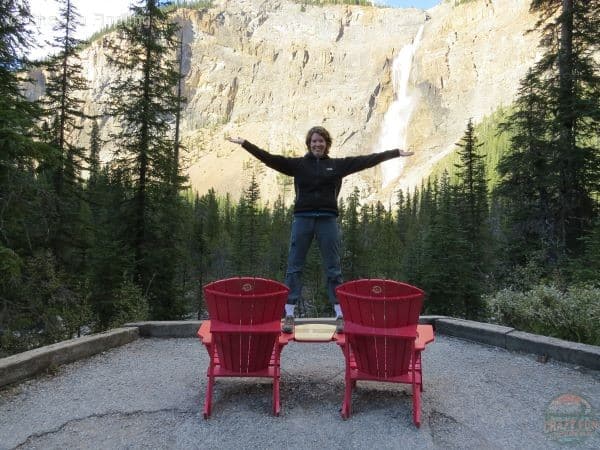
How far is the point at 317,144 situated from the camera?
5.20 meters

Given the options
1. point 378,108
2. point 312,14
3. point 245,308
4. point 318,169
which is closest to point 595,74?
point 318,169

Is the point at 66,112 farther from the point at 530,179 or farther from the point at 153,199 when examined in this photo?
the point at 530,179

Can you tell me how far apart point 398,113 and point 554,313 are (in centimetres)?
14033

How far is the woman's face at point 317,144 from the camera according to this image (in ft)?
17.0

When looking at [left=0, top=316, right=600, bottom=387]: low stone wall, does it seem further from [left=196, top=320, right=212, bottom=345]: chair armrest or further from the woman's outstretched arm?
the woman's outstretched arm

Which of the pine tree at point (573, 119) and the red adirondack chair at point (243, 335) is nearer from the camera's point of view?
the red adirondack chair at point (243, 335)

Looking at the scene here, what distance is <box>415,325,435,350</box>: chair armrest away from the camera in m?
4.11

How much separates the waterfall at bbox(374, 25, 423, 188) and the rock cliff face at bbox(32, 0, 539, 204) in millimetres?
1228

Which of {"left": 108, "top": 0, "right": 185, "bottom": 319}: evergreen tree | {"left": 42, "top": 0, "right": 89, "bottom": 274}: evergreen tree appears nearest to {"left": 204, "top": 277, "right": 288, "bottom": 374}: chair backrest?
{"left": 108, "top": 0, "right": 185, "bottom": 319}: evergreen tree

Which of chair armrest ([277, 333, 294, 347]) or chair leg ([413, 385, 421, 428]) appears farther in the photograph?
chair armrest ([277, 333, 294, 347])

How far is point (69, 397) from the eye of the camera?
4559mm

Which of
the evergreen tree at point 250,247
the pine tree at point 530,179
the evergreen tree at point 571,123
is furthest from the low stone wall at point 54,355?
the evergreen tree at point 250,247

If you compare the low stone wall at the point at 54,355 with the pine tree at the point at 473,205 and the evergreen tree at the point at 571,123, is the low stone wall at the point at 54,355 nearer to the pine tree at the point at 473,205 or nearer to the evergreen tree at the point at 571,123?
the evergreen tree at the point at 571,123

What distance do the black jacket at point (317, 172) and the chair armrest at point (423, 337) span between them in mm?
1567
